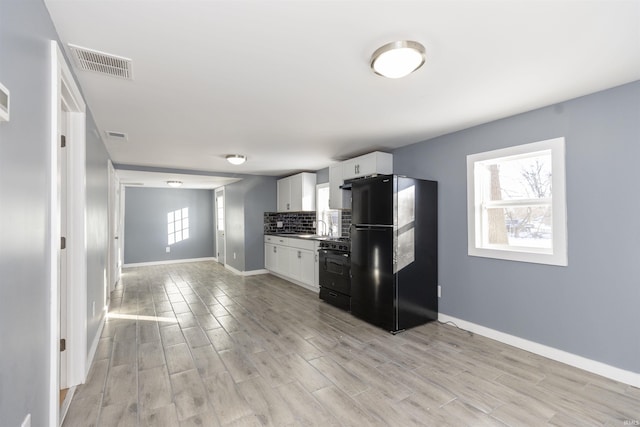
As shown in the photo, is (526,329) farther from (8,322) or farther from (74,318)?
(74,318)

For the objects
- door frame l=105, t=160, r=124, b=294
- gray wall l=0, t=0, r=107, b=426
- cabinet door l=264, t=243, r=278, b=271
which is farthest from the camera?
cabinet door l=264, t=243, r=278, b=271

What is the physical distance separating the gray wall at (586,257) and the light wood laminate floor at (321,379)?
29 centimetres

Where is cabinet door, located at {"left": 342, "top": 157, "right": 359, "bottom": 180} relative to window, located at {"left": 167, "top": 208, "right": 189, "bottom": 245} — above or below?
above

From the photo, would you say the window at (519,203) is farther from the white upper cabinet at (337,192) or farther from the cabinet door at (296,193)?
the cabinet door at (296,193)

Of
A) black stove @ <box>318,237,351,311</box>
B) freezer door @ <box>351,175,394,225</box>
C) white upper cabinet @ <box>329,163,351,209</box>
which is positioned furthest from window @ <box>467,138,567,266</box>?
white upper cabinet @ <box>329,163,351,209</box>

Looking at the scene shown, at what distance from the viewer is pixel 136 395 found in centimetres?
203

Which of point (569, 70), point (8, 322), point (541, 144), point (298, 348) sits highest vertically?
point (569, 70)

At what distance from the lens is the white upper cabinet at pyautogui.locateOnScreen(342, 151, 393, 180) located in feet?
12.9

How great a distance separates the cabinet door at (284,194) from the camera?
6.16m

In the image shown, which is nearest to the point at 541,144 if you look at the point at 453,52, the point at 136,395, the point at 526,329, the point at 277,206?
the point at 453,52

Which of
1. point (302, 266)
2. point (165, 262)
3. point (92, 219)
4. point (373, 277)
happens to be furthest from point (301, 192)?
point (165, 262)

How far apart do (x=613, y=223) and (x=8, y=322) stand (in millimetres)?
3593

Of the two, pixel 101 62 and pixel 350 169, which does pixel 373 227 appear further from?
pixel 101 62

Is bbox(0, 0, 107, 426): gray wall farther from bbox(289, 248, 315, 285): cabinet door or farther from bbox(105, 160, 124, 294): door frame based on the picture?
bbox(289, 248, 315, 285): cabinet door
